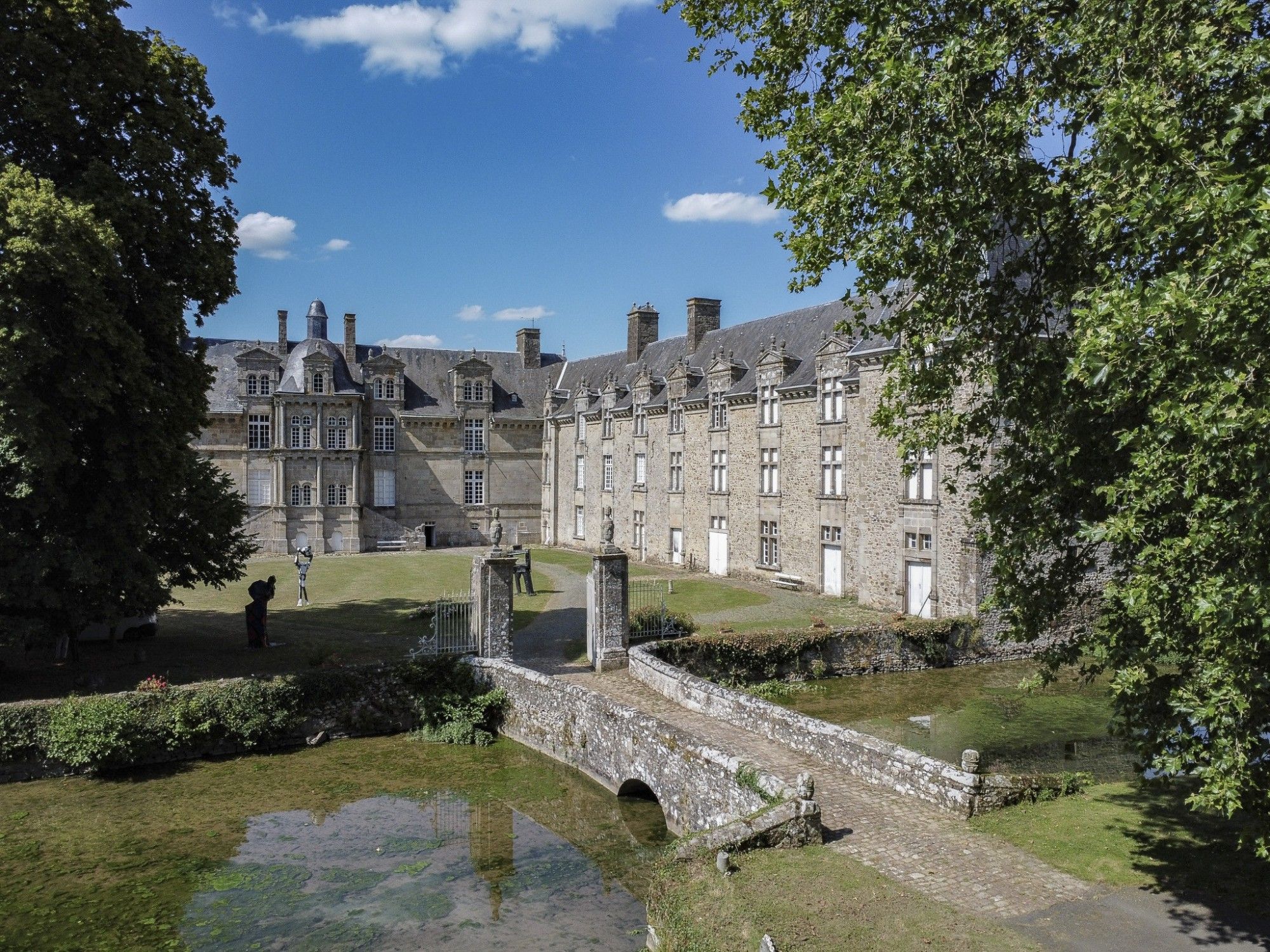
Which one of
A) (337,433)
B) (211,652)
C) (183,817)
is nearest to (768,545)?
(211,652)

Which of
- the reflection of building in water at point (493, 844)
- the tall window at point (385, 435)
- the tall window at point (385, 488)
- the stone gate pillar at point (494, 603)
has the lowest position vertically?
the reflection of building in water at point (493, 844)

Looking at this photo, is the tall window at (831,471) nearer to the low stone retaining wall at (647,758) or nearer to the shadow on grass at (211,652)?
the shadow on grass at (211,652)

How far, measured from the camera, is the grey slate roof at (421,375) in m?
45.8

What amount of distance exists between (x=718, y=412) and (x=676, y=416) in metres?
3.01

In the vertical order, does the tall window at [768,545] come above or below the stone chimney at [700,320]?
below

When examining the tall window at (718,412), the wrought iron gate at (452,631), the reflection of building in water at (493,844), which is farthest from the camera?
the tall window at (718,412)

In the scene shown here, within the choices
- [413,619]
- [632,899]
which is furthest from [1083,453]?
[413,619]

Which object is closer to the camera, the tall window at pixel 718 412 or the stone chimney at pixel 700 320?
the tall window at pixel 718 412

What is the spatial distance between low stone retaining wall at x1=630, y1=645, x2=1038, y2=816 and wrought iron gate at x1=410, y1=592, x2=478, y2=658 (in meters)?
4.60

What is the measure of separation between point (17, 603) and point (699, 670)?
487 inches

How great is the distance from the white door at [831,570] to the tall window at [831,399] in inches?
161

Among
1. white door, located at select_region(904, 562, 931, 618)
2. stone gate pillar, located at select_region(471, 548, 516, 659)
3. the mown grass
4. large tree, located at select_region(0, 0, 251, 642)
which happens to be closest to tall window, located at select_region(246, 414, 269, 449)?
large tree, located at select_region(0, 0, 251, 642)

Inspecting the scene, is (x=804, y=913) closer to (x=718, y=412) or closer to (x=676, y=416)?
(x=718, y=412)

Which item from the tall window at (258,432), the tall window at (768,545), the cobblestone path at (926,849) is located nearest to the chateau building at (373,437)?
the tall window at (258,432)
